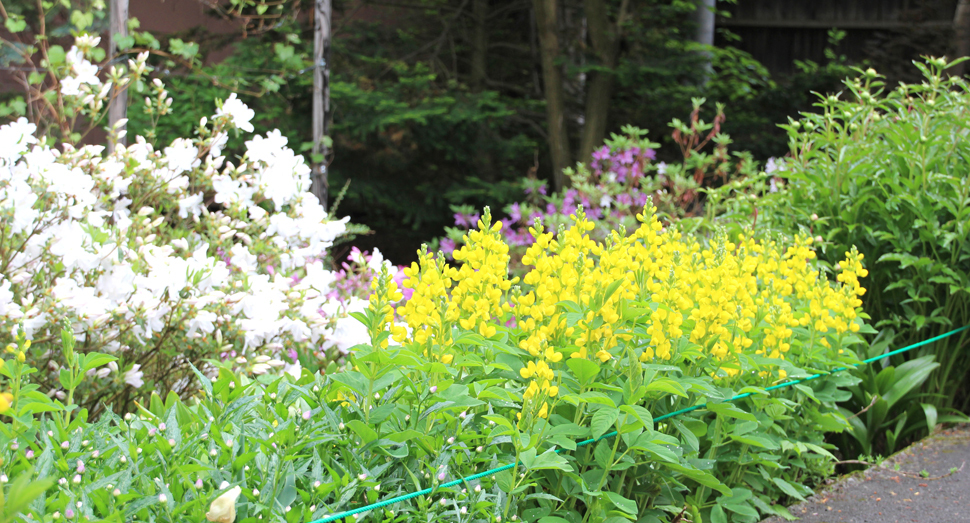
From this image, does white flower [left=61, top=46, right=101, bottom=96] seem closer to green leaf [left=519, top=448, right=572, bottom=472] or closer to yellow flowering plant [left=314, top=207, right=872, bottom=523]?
yellow flowering plant [left=314, top=207, right=872, bottom=523]

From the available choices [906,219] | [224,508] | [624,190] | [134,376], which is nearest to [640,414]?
Answer: [224,508]

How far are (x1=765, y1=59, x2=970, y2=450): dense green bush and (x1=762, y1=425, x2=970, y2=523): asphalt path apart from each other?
19cm

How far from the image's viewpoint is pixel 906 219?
3.04 meters

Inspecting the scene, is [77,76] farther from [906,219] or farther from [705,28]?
[705,28]

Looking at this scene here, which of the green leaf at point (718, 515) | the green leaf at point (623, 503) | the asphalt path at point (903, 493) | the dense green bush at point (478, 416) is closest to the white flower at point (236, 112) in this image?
the dense green bush at point (478, 416)

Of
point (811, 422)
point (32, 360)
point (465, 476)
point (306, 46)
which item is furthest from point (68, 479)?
point (306, 46)

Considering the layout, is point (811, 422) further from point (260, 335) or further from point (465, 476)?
point (260, 335)

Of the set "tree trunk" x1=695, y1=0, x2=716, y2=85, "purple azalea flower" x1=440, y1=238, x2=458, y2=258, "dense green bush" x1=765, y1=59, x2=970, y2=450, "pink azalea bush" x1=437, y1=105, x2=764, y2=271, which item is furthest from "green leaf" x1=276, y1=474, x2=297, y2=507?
"tree trunk" x1=695, y1=0, x2=716, y2=85

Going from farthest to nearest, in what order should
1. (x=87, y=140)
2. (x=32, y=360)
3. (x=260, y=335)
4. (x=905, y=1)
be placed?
(x=905, y=1) < (x=87, y=140) < (x=260, y=335) < (x=32, y=360)

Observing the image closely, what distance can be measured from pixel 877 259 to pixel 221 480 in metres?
2.77

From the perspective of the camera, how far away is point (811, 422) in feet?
7.56

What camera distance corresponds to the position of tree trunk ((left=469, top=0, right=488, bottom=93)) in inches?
301

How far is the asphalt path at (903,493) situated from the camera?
2244 millimetres

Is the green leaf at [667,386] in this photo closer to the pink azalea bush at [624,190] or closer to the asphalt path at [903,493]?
the asphalt path at [903,493]
